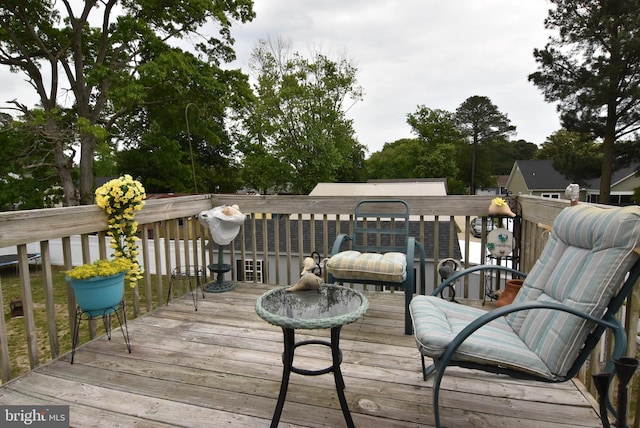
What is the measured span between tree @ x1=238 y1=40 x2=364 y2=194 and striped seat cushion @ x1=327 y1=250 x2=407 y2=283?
15.4 m

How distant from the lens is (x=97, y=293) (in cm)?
214

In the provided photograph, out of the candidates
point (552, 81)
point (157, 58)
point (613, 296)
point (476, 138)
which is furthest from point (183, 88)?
point (476, 138)

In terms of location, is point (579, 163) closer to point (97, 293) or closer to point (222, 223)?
point (222, 223)

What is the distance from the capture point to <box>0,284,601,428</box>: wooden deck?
162 cm

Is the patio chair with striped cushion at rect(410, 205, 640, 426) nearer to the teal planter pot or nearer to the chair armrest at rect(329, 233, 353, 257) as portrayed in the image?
the chair armrest at rect(329, 233, 353, 257)

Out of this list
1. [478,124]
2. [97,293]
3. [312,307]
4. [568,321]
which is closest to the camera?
[568,321]

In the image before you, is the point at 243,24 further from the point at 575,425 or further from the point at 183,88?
the point at 575,425

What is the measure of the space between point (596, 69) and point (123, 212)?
1660 cm

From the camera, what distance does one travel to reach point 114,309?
7.43ft

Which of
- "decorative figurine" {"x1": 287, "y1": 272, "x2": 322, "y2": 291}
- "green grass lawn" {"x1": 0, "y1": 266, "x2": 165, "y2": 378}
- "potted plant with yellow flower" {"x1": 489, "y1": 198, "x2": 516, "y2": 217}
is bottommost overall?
"green grass lawn" {"x1": 0, "y1": 266, "x2": 165, "y2": 378}

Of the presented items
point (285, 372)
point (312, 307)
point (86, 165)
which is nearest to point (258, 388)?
point (285, 372)

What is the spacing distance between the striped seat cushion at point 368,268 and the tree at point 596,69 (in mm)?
14810

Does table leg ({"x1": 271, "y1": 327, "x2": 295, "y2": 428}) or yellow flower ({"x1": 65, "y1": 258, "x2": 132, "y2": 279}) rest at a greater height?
yellow flower ({"x1": 65, "y1": 258, "x2": 132, "y2": 279})

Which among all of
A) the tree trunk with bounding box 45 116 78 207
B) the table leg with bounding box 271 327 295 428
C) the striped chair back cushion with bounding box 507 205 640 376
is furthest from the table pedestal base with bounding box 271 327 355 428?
the tree trunk with bounding box 45 116 78 207
